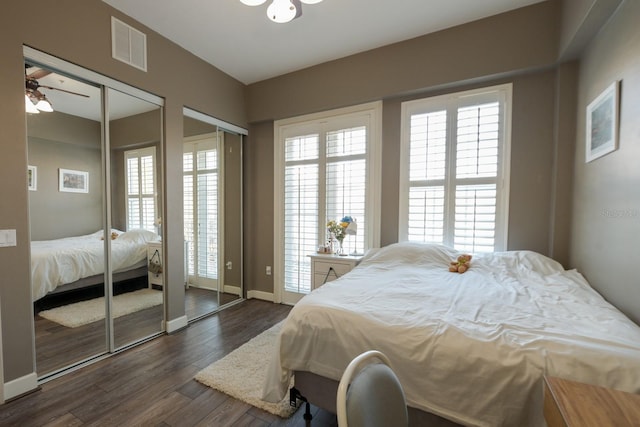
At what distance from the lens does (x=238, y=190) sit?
3.90 m

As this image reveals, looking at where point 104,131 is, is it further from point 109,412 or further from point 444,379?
point 444,379

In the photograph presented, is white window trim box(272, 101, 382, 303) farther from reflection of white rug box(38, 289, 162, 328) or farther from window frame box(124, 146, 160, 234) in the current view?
reflection of white rug box(38, 289, 162, 328)

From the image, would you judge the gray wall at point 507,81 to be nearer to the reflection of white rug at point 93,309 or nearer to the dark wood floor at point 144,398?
the dark wood floor at point 144,398

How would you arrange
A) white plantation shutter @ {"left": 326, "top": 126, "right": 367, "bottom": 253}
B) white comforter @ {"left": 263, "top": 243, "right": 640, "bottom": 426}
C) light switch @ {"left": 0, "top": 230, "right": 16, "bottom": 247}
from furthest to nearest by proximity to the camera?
white plantation shutter @ {"left": 326, "top": 126, "right": 367, "bottom": 253} < light switch @ {"left": 0, "top": 230, "right": 16, "bottom": 247} < white comforter @ {"left": 263, "top": 243, "right": 640, "bottom": 426}

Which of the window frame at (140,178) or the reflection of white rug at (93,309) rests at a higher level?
the window frame at (140,178)

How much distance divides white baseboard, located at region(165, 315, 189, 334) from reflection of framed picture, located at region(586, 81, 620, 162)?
4014mm

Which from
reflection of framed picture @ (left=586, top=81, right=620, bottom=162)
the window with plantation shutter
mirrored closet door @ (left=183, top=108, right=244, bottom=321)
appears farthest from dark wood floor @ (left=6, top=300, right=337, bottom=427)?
reflection of framed picture @ (left=586, top=81, right=620, bottom=162)

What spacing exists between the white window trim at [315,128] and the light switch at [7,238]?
99.3 inches

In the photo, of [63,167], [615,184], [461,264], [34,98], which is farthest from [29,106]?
[615,184]

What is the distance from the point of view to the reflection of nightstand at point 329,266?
3031 mm

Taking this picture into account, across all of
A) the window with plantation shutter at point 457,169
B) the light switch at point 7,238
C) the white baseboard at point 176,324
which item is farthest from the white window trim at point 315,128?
the light switch at point 7,238

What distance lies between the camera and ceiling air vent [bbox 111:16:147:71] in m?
2.36

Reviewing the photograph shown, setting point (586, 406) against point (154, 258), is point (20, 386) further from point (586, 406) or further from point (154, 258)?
point (586, 406)

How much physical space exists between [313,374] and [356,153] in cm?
252
